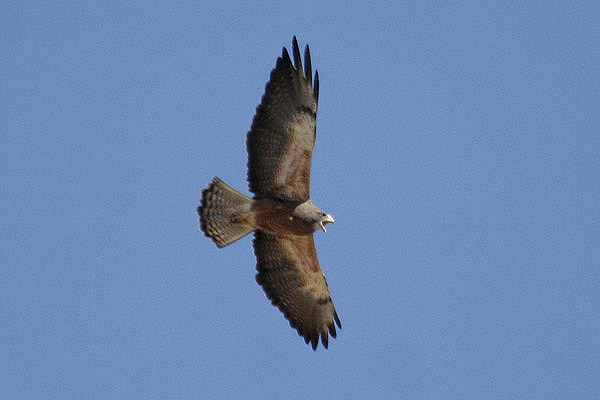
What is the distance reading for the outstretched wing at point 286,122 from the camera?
11359 mm

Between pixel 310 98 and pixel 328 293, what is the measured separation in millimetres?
3013

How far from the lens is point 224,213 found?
1191cm

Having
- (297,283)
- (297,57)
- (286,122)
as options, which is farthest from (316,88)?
(297,283)

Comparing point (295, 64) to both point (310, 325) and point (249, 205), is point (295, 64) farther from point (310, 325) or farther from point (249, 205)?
point (310, 325)

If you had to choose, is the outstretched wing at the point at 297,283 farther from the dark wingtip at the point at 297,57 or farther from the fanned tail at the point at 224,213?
the dark wingtip at the point at 297,57

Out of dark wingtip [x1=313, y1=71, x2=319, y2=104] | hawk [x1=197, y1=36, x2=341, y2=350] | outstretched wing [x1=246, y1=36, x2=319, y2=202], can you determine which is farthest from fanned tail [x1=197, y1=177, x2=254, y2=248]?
dark wingtip [x1=313, y1=71, x2=319, y2=104]

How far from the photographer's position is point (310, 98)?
11469 mm

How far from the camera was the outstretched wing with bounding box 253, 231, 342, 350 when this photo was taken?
12352mm

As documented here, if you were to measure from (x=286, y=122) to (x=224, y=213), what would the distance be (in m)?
1.56

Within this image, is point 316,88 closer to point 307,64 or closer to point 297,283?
point 307,64

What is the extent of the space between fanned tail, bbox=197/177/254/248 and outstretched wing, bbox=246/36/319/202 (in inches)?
18.1

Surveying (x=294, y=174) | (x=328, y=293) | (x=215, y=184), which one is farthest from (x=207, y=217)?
(x=328, y=293)

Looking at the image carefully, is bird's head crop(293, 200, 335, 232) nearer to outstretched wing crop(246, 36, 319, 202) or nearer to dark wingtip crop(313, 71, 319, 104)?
outstretched wing crop(246, 36, 319, 202)

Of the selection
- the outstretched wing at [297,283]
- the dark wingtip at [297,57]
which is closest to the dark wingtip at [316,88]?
the dark wingtip at [297,57]
